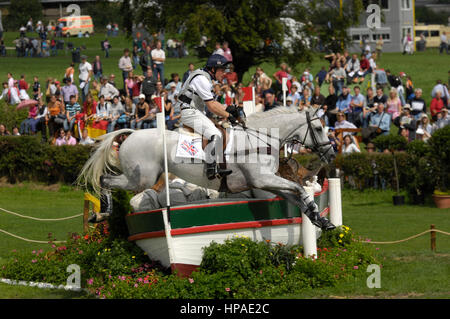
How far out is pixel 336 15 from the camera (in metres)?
31.2

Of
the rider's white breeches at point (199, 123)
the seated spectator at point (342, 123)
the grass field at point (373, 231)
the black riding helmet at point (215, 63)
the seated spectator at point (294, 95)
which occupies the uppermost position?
the black riding helmet at point (215, 63)

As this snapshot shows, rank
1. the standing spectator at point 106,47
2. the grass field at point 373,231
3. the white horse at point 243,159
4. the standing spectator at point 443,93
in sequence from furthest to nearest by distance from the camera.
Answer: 1. the standing spectator at point 106,47
2. the standing spectator at point 443,93
3. the white horse at point 243,159
4. the grass field at point 373,231

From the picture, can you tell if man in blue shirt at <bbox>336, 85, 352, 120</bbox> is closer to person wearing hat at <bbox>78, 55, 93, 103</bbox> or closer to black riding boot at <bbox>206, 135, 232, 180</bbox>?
person wearing hat at <bbox>78, 55, 93, 103</bbox>

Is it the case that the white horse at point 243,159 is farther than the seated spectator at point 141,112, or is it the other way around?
the seated spectator at point 141,112

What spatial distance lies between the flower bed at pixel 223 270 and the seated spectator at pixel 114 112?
36.8 ft

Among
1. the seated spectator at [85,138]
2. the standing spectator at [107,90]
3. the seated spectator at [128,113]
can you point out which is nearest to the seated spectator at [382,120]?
the seated spectator at [128,113]

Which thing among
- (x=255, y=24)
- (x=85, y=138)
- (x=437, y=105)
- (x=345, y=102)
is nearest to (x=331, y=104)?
(x=345, y=102)

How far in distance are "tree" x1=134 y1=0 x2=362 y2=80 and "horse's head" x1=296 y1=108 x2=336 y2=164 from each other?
1664 cm

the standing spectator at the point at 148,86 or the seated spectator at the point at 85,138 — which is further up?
the standing spectator at the point at 148,86

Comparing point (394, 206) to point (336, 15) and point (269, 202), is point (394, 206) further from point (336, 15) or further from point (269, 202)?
point (336, 15)

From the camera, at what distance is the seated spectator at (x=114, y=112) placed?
76.6ft

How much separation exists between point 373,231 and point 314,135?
583 centimetres

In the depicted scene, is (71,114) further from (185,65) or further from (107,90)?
(185,65)

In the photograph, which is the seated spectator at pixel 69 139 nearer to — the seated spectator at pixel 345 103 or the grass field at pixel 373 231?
the grass field at pixel 373 231
